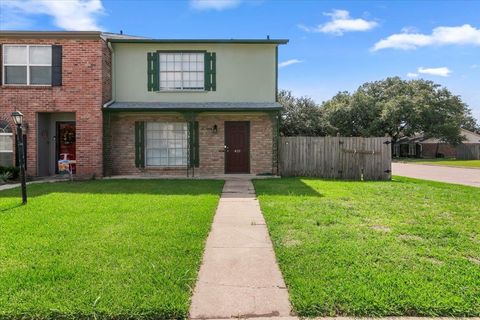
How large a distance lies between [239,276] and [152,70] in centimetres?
1222

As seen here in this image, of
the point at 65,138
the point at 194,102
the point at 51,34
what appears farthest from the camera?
the point at 65,138

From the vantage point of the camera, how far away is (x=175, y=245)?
4766 millimetres

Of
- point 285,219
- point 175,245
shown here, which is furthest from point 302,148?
point 175,245

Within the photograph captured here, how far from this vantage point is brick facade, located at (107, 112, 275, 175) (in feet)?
47.7

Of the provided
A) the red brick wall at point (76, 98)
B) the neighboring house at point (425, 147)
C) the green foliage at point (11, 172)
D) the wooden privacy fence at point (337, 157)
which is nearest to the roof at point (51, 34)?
the red brick wall at point (76, 98)

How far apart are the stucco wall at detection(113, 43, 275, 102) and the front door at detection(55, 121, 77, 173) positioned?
232 cm

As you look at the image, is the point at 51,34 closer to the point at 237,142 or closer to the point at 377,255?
the point at 237,142

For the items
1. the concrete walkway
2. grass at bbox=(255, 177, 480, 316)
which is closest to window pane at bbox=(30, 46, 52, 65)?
grass at bbox=(255, 177, 480, 316)

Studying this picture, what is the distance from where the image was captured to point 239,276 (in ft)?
12.7

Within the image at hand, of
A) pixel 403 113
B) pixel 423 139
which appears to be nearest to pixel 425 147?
pixel 423 139

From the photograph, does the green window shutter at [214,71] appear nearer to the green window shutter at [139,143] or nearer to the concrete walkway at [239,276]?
the green window shutter at [139,143]

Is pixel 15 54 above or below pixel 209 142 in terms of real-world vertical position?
above

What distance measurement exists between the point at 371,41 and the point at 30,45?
52.0ft

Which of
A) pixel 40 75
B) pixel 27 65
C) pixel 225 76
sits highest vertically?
pixel 27 65
